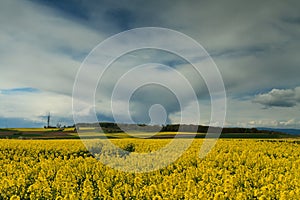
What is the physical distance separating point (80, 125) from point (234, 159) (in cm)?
5389

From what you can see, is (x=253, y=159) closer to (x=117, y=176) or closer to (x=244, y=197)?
(x=117, y=176)

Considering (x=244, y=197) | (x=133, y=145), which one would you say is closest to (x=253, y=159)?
(x=244, y=197)

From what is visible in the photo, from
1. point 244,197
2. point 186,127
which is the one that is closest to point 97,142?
point 244,197

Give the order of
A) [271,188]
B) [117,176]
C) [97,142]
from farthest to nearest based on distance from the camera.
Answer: [97,142] → [117,176] → [271,188]

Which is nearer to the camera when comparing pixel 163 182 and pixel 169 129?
pixel 163 182

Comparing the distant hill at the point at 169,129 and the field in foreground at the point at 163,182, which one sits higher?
the distant hill at the point at 169,129

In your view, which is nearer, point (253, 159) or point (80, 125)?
point (253, 159)

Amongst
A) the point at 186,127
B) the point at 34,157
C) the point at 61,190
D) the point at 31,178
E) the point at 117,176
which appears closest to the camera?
the point at 61,190

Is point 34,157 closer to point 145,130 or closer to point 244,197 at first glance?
point 244,197

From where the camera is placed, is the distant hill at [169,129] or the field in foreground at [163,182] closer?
the field in foreground at [163,182]

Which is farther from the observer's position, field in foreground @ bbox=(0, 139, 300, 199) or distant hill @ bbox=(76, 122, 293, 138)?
distant hill @ bbox=(76, 122, 293, 138)

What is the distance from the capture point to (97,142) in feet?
87.0

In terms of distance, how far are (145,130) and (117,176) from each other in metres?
45.3

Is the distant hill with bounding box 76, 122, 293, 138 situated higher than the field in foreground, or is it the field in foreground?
the distant hill with bounding box 76, 122, 293, 138
